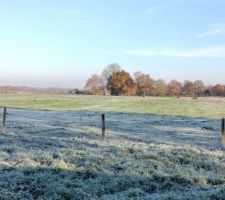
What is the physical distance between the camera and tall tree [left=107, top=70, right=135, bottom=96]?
147m

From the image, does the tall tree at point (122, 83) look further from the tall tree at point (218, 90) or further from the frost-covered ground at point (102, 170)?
the frost-covered ground at point (102, 170)

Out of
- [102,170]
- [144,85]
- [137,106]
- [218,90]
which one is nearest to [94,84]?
[144,85]

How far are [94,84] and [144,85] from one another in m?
25.8

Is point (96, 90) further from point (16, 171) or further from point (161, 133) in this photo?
point (16, 171)

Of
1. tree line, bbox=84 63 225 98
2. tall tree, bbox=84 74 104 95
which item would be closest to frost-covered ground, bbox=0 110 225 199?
tree line, bbox=84 63 225 98

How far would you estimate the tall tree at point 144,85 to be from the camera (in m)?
161

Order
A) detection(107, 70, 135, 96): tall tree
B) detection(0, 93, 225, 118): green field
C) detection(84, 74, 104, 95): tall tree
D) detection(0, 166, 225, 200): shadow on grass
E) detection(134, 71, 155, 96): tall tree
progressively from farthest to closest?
detection(84, 74, 104, 95): tall tree, detection(134, 71, 155, 96): tall tree, detection(107, 70, 135, 96): tall tree, detection(0, 93, 225, 118): green field, detection(0, 166, 225, 200): shadow on grass

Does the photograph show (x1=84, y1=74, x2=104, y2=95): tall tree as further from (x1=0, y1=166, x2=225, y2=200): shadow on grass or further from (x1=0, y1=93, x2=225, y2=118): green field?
(x1=0, y1=166, x2=225, y2=200): shadow on grass

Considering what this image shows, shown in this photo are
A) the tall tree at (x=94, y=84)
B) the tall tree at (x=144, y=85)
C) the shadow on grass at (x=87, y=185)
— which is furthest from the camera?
the tall tree at (x=94, y=84)

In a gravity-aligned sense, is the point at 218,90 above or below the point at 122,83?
below

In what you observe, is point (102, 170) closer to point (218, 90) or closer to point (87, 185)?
point (87, 185)

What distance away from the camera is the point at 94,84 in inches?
7200

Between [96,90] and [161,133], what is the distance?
5578 inches

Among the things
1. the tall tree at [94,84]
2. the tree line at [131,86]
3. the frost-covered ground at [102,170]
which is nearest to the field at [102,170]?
the frost-covered ground at [102,170]
